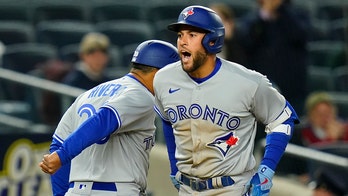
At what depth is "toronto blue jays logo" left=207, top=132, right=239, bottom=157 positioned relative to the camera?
20.7 ft

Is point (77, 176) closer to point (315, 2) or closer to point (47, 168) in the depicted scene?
point (47, 168)

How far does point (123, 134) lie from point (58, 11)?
817 cm

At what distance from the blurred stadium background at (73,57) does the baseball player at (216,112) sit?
239 cm

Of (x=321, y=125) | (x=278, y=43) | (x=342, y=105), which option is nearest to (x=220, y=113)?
(x=321, y=125)

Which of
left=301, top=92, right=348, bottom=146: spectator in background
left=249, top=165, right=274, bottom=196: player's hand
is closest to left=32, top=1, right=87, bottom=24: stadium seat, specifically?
left=301, top=92, right=348, bottom=146: spectator in background

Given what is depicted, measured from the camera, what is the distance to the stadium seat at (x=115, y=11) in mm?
15055

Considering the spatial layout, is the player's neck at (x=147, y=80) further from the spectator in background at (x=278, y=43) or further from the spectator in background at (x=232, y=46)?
the spectator in background at (x=278, y=43)

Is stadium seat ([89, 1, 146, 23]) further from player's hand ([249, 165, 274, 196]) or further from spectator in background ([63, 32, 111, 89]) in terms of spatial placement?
player's hand ([249, 165, 274, 196])

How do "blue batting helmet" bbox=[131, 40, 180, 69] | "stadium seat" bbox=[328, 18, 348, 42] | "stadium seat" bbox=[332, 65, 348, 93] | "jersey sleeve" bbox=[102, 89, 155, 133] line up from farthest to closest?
"stadium seat" bbox=[328, 18, 348, 42], "stadium seat" bbox=[332, 65, 348, 93], "blue batting helmet" bbox=[131, 40, 180, 69], "jersey sleeve" bbox=[102, 89, 155, 133]

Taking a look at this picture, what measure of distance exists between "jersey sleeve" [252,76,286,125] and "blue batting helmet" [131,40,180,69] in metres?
0.66

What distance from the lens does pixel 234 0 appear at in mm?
15930

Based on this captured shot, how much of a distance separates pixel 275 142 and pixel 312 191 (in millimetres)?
2696

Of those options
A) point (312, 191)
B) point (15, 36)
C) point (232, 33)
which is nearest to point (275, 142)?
point (312, 191)

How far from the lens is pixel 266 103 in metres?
6.29
